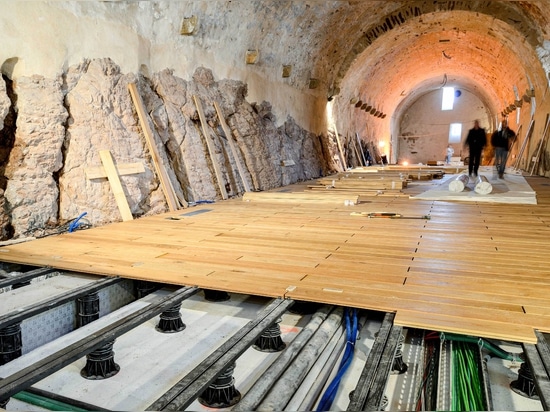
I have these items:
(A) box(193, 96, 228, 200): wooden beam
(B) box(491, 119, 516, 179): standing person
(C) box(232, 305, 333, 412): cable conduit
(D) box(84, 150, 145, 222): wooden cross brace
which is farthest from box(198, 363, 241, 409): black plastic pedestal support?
(B) box(491, 119, 516, 179): standing person

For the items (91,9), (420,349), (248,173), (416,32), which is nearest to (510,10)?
(416,32)

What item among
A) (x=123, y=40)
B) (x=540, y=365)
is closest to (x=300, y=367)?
(x=540, y=365)

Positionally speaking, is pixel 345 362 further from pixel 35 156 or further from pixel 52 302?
pixel 35 156

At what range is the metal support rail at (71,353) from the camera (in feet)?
5.40

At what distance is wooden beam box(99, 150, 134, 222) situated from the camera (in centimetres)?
560

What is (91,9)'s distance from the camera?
18.7ft

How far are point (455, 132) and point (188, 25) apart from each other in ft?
78.7

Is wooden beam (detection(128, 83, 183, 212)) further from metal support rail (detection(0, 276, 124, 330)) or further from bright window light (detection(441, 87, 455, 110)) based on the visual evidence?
bright window light (detection(441, 87, 455, 110))

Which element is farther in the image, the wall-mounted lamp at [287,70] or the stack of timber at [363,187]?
the wall-mounted lamp at [287,70]

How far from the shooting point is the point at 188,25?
284 inches

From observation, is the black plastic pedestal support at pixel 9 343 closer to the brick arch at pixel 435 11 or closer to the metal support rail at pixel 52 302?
the metal support rail at pixel 52 302

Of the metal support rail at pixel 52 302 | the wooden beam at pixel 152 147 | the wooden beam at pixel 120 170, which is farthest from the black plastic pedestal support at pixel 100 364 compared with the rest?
the wooden beam at pixel 152 147

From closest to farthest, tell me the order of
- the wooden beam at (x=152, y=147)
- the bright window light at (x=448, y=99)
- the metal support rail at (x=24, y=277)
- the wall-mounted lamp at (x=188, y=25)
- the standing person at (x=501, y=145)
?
the metal support rail at (x=24, y=277) → the wooden beam at (x=152, y=147) → the wall-mounted lamp at (x=188, y=25) → the standing person at (x=501, y=145) → the bright window light at (x=448, y=99)

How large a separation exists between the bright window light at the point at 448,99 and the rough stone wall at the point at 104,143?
70.9ft
